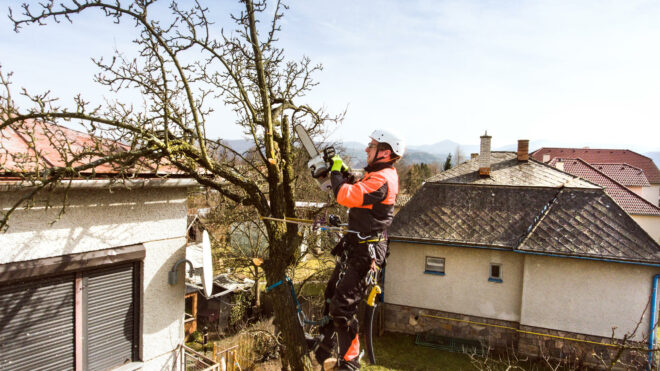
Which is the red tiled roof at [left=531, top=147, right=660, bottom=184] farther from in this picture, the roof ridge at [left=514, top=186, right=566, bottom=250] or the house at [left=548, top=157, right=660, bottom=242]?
the roof ridge at [left=514, top=186, right=566, bottom=250]

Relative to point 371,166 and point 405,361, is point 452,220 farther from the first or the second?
point 371,166

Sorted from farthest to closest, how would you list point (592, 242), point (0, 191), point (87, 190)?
point (592, 242)
point (87, 190)
point (0, 191)

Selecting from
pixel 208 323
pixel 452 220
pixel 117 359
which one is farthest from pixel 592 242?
pixel 208 323

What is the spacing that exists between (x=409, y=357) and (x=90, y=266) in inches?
483

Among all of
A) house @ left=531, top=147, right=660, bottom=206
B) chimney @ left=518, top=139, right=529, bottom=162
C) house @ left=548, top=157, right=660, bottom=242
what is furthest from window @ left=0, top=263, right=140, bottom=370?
house @ left=531, top=147, right=660, bottom=206

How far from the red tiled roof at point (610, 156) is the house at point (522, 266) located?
1306 inches

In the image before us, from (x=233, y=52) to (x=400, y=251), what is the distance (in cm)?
1188

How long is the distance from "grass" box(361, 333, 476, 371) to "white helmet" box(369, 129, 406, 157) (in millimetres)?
10383

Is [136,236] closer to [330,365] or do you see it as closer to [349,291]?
[349,291]

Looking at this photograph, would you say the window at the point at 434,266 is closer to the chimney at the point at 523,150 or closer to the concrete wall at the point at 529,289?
the concrete wall at the point at 529,289

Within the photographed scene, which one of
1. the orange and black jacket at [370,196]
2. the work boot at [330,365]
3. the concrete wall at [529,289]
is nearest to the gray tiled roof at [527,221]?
the concrete wall at [529,289]

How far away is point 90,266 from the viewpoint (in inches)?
198

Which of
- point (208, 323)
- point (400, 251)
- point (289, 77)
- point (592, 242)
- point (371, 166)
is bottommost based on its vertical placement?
point (208, 323)

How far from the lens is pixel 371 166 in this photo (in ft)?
16.9
